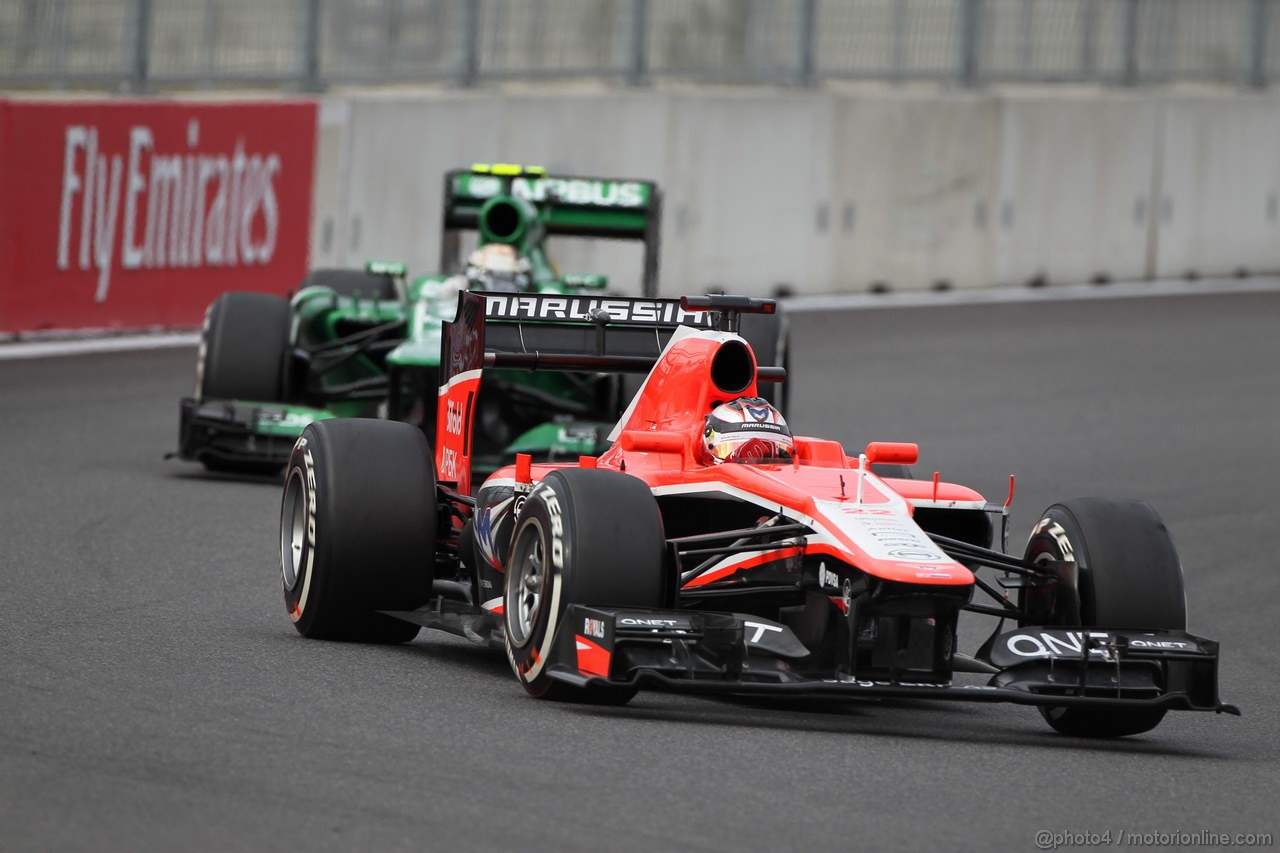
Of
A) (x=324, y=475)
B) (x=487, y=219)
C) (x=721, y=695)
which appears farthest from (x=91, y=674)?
(x=487, y=219)

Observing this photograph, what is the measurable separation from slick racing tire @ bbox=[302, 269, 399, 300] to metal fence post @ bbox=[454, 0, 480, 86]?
6.89 meters

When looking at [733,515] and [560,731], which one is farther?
[733,515]

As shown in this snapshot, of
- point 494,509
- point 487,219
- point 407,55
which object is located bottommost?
point 494,509

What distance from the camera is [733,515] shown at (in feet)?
27.4

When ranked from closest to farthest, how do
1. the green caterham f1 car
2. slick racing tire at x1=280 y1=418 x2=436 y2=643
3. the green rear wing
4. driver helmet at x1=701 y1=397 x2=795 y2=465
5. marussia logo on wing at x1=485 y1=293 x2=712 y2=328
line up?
driver helmet at x1=701 y1=397 x2=795 y2=465 < slick racing tire at x1=280 y1=418 x2=436 y2=643 < marussia logo on wing at x1=485 y1=293 x2=712 y2=328 < the green caterham f1 car < the green rear wing

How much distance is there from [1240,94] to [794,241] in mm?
7543

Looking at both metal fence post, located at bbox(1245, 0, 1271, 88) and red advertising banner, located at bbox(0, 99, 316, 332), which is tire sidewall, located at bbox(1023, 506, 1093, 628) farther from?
metal fence post, located at bbox(1245, 0, 1271, 88)

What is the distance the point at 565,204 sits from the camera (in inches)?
626

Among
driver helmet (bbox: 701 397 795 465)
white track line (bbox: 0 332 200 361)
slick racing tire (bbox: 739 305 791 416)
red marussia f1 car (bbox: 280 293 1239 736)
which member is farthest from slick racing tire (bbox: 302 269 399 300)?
driver helmet (bbox: 701 397 795 465)

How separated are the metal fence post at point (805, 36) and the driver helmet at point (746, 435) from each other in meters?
16.5

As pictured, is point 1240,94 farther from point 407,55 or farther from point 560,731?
point 560,731

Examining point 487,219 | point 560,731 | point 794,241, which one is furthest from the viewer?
point 794,241

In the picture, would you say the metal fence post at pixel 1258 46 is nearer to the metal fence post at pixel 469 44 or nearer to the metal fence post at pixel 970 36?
the metal fence post at pixel 970 36

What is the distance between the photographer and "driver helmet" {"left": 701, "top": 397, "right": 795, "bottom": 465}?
8.38 metres
